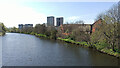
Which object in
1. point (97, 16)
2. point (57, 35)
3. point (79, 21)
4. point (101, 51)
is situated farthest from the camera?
point (79, 21)

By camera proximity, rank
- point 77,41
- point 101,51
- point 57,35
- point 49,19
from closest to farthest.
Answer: point 101,51
point 77,41
point 57,35
point 49,19

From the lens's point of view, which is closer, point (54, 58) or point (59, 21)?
point (54, 58)

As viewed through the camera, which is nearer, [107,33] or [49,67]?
[49,67]

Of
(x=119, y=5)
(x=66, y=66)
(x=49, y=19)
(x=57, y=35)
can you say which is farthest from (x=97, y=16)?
(x=49, y=19)

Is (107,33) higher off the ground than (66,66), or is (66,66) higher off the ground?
(107,33)

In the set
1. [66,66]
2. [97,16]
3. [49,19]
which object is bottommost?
[66,66]

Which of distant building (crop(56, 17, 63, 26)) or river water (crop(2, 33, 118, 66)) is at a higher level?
distant building (crop(56, 17, 63, 26))

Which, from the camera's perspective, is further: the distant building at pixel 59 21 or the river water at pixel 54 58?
the distant building at pixel 59 21

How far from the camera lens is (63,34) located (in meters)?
36.4

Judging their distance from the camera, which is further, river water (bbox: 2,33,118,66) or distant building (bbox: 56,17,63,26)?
distant building (bbox: 56,17,63,26)

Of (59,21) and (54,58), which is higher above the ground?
(59,21)

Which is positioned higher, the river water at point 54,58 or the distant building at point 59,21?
the distant building at point 59,21

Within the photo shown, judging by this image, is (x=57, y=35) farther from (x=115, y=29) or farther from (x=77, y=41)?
(x=115, y=29)

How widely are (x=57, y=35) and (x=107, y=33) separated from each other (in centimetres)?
2412
